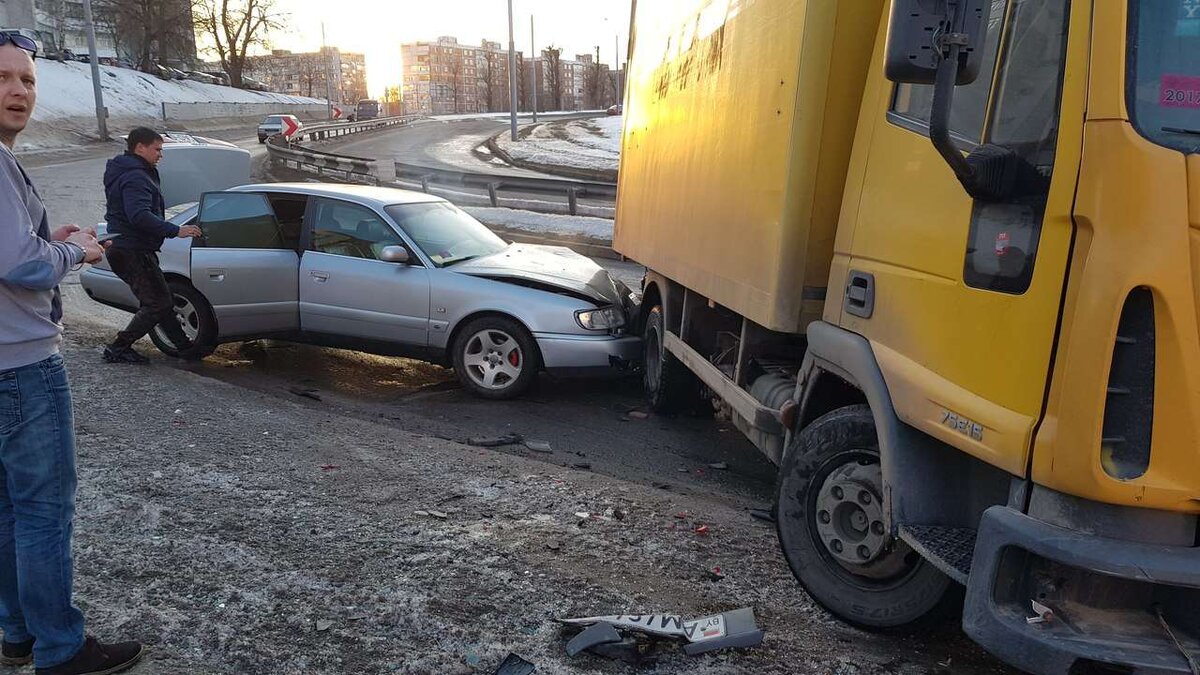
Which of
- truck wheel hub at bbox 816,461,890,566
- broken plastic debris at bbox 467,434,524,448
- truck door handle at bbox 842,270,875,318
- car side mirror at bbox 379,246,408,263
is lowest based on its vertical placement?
broken plastic debris at bbox 467,434,524,448

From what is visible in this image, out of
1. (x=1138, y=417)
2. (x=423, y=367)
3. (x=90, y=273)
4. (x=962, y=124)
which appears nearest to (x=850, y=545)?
(x=1138, y=417)

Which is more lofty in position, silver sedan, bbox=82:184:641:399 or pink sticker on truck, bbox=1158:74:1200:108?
pink sticker on truck, bbox=1158:74:1200:108

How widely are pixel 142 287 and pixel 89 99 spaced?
48005 millimetres

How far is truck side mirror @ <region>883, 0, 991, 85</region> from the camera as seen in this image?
2.42 m

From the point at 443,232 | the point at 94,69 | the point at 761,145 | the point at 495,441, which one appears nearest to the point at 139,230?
the point at 443,232

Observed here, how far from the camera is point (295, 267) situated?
24.2 feet

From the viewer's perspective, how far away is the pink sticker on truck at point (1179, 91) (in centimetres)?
226

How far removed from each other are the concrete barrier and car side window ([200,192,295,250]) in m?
50.0

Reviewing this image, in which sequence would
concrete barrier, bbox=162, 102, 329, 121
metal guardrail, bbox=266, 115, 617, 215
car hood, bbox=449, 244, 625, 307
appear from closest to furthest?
car hood, bbox=449, 244, 625, 307, metal guardrail, bbox=266, 115, 617, 215, concrete barrier, bbox=162, 102, 329, 121

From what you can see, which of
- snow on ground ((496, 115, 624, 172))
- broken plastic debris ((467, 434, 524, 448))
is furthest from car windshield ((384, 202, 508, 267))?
snow on ground ((496, 115, 624, 172))

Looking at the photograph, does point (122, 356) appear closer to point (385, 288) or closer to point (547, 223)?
point (385, 288)

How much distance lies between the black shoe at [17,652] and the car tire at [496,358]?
4107 mm

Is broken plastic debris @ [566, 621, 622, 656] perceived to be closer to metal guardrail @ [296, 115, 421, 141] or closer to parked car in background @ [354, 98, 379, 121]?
metal guardrail @ [296, 115, 421, 141]

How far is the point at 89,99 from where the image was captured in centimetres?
4666
